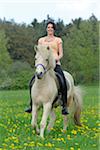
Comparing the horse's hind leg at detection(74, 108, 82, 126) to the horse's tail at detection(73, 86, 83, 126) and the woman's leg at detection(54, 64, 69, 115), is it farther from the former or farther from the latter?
the woman's leg at detection(54, 64, 69, 115)

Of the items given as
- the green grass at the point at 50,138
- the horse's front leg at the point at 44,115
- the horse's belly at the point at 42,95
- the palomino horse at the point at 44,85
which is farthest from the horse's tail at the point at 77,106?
the horse's front leg at the point at 44,115

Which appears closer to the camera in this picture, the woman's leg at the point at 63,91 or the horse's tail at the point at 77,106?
the woman's leg at the point at 63,91

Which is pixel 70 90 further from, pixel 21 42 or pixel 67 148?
pixel 21 42

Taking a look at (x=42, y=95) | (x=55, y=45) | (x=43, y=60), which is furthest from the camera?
(x=55, y=45)

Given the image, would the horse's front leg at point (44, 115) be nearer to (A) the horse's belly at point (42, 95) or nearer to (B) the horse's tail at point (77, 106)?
(A) the horse's belly at point (42, 95)

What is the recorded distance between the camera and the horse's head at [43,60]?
32.7 feet

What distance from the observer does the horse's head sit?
9.97 meters

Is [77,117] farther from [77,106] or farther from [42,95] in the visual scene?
[42,95]

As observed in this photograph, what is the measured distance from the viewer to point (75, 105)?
1187 centimetres

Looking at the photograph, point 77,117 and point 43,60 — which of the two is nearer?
point 43,60

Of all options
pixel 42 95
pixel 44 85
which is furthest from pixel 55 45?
pixel 42 95

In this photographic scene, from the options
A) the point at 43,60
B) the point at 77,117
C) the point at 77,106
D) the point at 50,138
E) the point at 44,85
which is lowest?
the point at 50,138

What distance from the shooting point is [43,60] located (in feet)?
33.5

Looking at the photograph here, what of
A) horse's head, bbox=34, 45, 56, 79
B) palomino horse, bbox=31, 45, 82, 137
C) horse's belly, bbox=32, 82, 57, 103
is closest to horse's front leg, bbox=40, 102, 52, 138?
Answer: palomino horse, bbox=31, 45, 82, 137
